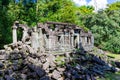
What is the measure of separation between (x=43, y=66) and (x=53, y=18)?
14678mm

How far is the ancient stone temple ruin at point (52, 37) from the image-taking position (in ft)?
61.4

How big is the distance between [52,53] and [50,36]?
53.1 inches

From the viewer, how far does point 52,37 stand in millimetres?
19297

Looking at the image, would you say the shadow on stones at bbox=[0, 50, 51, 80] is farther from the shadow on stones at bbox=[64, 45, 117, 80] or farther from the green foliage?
the green foliage

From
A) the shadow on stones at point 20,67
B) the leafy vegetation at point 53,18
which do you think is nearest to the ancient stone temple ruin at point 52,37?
the shadow on stones at point 20,67

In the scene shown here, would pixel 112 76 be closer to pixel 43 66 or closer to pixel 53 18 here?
pixel 43 66

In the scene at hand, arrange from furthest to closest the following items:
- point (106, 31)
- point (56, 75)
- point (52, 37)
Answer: point (106, 31) < point (52, 37) < point (56, 75)

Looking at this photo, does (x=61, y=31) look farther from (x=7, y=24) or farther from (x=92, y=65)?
(x=7, y=24)

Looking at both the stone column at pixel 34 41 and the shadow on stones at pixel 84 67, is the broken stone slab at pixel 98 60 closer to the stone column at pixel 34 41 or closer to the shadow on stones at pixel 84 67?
the shadow on stones at pixel 84 67

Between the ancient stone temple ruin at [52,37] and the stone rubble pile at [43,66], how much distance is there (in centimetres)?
81

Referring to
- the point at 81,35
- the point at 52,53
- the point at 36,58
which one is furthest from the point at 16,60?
the point at 81,35

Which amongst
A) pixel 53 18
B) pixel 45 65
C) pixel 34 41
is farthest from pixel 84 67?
A: pixel 53 18

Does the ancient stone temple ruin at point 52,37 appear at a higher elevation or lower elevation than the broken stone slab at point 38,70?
higher

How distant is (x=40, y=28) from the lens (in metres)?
19.5
